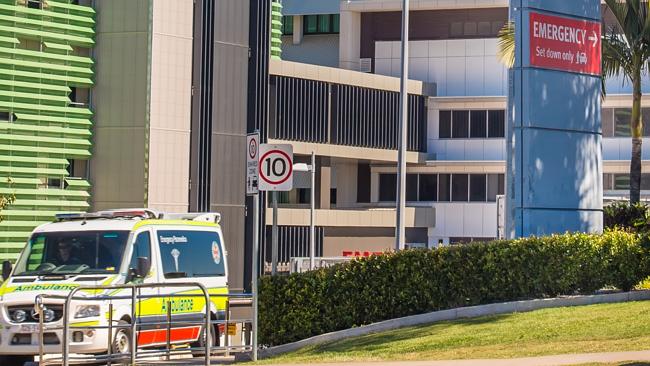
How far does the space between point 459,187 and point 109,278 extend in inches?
1512

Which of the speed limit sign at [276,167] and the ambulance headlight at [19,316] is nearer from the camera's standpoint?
the speed limit sign at [276,167]

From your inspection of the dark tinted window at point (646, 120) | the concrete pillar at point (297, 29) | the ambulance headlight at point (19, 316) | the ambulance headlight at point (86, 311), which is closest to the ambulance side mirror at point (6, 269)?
the ambulance headlight at point (19, 316)

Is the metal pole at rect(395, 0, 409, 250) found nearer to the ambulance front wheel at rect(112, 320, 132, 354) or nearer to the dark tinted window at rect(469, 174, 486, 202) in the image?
the ambulance front wheel at rect(112, 320, 132, 354)

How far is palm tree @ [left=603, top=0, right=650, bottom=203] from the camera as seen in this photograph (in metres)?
31.8

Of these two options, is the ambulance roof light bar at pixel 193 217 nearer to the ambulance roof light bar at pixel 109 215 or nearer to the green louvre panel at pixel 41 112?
the ambulance roof light bar at pixel 109 215

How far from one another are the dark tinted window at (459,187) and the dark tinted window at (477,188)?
0.71 ft

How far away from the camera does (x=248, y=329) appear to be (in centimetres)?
2219

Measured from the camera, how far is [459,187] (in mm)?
58031

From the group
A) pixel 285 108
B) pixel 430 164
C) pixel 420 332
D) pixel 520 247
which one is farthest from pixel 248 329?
pixel 430 164

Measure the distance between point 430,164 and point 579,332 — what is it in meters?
38.7

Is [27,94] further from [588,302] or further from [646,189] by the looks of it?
[646,189]

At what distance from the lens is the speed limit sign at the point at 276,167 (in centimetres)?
1981

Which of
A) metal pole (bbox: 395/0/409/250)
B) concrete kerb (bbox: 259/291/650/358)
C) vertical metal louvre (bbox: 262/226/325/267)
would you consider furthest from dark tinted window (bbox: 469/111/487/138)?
concrete kerb (bbox: 259/291/650/358)

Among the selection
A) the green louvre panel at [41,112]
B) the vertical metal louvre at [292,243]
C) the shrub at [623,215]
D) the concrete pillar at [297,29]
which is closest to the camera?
the shrub at [623,215]
